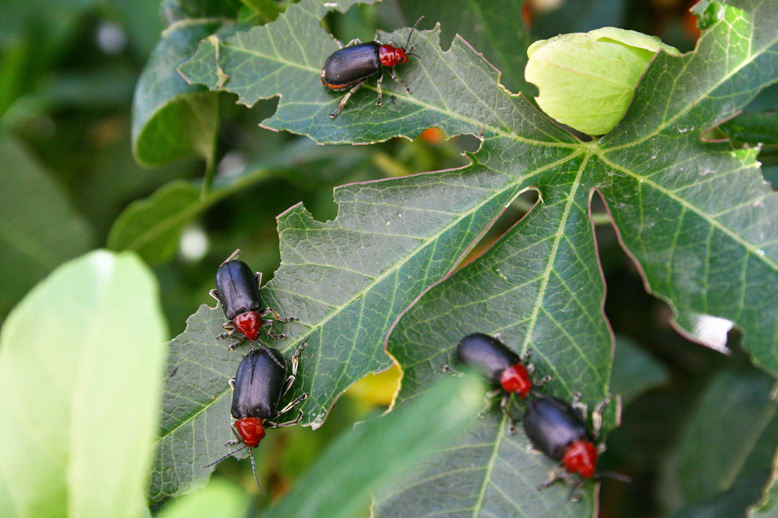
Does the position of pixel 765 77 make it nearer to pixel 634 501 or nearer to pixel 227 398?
pixel 227 398

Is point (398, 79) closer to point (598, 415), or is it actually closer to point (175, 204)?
point (598, 415)

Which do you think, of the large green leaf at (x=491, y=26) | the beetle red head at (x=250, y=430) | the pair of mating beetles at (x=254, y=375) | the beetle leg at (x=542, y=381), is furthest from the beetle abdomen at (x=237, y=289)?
the large green leaf at (x=491, y=26)

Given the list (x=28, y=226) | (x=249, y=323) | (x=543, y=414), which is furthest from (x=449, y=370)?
(x=28, y=226)

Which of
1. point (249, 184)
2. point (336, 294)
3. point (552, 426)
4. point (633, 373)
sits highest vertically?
point (336, 294)

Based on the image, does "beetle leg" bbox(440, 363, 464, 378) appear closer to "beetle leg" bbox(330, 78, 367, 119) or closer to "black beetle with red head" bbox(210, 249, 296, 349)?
"black beetle with red head" bbox(210, 249, 296, 349)

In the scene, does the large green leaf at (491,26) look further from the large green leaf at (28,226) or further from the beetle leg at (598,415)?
the large green leaf at (28,226)

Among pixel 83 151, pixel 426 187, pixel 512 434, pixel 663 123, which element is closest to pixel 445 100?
pixel 426 187

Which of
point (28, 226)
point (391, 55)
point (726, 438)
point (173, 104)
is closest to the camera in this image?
point (391, 55)
